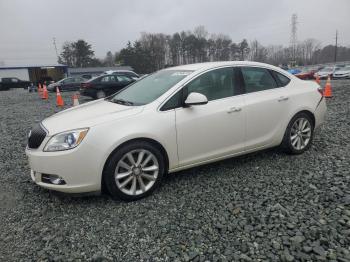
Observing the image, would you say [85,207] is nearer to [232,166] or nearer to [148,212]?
[148,212]

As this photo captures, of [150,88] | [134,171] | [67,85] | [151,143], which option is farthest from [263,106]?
[67,85]

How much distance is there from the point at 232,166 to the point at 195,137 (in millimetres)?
1007

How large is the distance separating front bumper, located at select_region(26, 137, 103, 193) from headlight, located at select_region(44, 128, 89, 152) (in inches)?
2.0

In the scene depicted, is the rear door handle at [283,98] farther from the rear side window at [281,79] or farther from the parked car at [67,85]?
the parked car at [67,85]

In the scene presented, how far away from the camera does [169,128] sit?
11.4ft

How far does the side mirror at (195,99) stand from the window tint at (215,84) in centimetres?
A: 24

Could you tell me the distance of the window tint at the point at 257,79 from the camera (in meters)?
4.19

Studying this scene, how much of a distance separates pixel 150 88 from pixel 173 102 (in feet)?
2.06

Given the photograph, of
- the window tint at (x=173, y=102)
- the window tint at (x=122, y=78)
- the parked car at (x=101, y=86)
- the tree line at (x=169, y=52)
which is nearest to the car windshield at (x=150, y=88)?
the window tint at (x=173, y=102)

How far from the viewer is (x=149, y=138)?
11.0 feet

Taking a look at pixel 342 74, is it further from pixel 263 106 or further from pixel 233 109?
pixel 233 109

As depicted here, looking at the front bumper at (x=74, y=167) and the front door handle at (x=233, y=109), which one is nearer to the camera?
the front bumper at (x=74, y=167)

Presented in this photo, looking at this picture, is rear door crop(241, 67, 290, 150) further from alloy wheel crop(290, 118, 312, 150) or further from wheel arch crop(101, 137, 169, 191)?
wheel arch crop(101, 137, 169, 191)

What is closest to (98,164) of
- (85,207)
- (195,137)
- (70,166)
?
(70,166)
